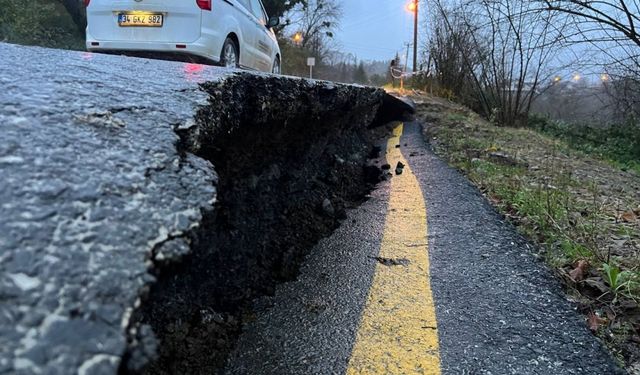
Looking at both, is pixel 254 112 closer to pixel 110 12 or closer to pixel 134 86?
pixel 134 86

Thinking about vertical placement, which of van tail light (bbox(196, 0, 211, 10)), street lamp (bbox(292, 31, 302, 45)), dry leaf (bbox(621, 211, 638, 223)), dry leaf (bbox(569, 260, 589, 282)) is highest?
street lamp (bbox(292, 31, 302, 45))

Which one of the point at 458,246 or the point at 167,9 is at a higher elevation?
the point at 167,9

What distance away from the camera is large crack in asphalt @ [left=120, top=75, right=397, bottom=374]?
0.95 m

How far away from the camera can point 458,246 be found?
74.2 inches

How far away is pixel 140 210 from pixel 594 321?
132 centimetres

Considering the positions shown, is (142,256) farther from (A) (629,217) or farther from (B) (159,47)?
(B) (159,47)

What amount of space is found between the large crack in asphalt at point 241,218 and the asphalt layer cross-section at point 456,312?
81 millimetres

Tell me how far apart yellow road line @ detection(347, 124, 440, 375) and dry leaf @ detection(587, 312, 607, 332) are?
445 millimetres

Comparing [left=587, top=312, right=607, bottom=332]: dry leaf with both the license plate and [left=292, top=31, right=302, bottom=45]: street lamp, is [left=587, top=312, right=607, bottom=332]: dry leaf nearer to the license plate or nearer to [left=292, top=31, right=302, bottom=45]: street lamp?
the license plate

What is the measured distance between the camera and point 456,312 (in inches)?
54.9

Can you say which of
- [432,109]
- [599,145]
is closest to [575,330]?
[432,109]

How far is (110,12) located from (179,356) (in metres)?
5.01

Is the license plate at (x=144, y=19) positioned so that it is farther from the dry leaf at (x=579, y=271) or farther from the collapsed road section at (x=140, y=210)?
the dry leaf at (x=579, y=271)

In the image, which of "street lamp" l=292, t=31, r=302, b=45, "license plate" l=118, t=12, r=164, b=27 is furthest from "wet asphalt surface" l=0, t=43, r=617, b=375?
"street lamp" l=292, t=31, r=302, b=45
